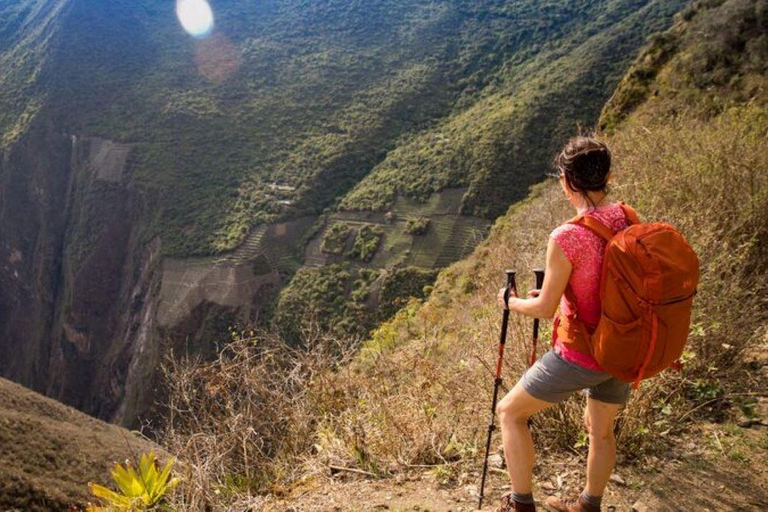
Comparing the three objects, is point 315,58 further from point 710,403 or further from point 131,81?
point 710,403

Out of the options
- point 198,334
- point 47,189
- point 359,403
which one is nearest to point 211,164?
point 198,334

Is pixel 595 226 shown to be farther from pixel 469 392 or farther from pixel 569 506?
pixel 469 392

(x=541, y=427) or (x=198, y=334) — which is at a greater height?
(x=541, y=427)

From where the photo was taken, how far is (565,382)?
2332 millimetres

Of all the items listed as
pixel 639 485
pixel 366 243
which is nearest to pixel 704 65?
pixel 639 485

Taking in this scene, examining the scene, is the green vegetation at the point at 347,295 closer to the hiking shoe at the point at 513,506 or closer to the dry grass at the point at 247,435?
the dry grass at the point at 247,435

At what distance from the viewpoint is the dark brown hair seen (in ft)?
7.27

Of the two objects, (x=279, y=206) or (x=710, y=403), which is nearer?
(x=710, y=403)

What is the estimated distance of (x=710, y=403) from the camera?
12.1 ft

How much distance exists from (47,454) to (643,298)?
19.2 m

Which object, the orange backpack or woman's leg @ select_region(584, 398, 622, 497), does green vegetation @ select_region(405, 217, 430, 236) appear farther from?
the orange backpack

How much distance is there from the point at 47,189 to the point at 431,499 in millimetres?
57939

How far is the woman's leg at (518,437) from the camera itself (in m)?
2.46

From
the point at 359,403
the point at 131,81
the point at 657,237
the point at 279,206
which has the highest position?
the point at 131,81
